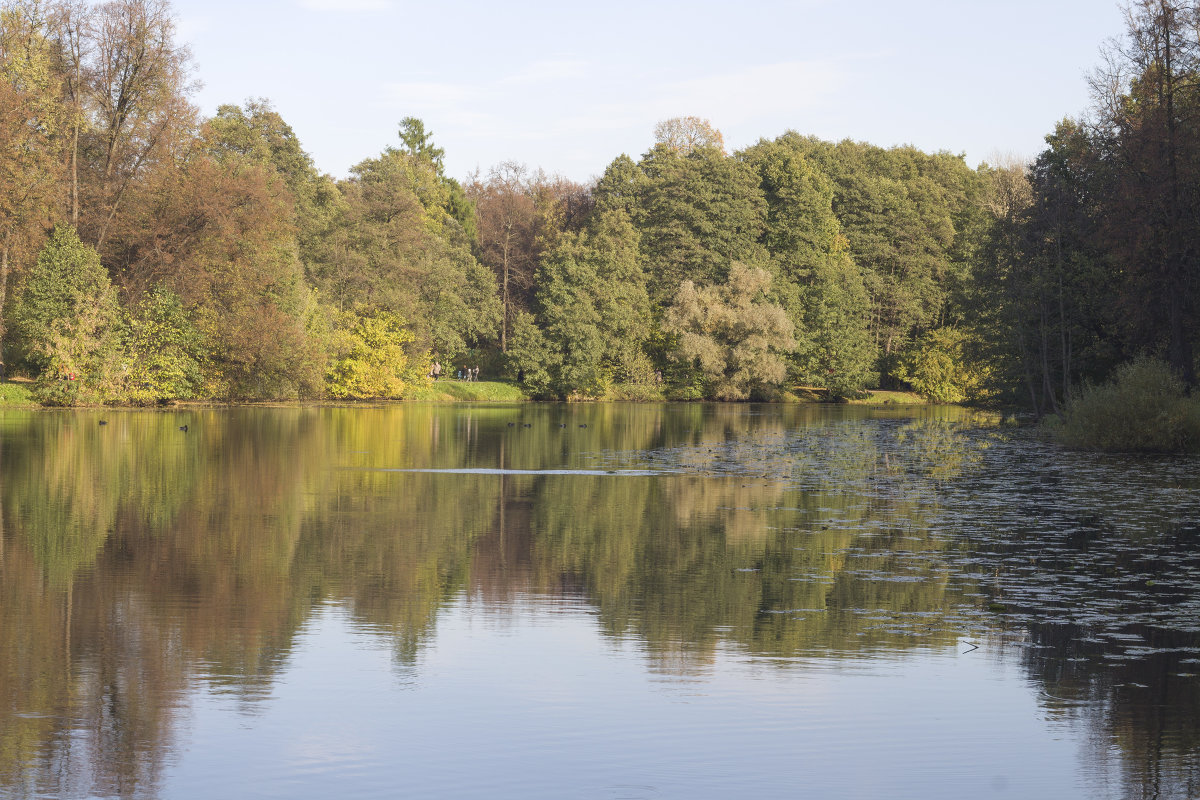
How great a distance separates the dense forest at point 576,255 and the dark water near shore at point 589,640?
2054cm

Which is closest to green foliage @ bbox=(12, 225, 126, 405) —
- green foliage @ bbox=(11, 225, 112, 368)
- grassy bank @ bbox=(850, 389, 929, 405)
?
green foliage @ bbox=(11, 225, 112, 368)

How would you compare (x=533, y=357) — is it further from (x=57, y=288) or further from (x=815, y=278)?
(x=57, y=288)

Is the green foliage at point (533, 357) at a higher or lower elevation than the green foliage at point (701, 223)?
lower

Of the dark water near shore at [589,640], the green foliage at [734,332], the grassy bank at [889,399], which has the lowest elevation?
the dark water near shore at [589,640]

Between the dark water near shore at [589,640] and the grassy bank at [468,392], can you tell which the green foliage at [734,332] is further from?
the dark water near shore at [589,640]

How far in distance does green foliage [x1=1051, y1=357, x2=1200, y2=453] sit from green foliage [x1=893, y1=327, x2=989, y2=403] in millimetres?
53309


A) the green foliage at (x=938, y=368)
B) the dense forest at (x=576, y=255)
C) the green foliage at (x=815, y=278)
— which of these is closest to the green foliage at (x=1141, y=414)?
the dense forest at (x=576, y=255)

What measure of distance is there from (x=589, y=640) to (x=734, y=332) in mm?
68534

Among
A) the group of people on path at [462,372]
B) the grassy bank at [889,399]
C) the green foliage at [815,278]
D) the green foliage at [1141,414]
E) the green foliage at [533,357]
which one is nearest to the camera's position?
the green foliage at [1141,414]

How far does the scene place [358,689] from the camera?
8.17 metres

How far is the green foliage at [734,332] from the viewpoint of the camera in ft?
250

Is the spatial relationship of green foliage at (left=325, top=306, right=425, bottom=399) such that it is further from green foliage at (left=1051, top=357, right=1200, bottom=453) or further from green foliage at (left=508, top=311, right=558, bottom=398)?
green foliage at (left=1051, top=357, right=1200, bottom=453)

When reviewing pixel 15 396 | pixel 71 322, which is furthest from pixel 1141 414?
pixel 15 396

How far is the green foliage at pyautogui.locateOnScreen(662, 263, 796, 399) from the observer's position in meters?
76.1
